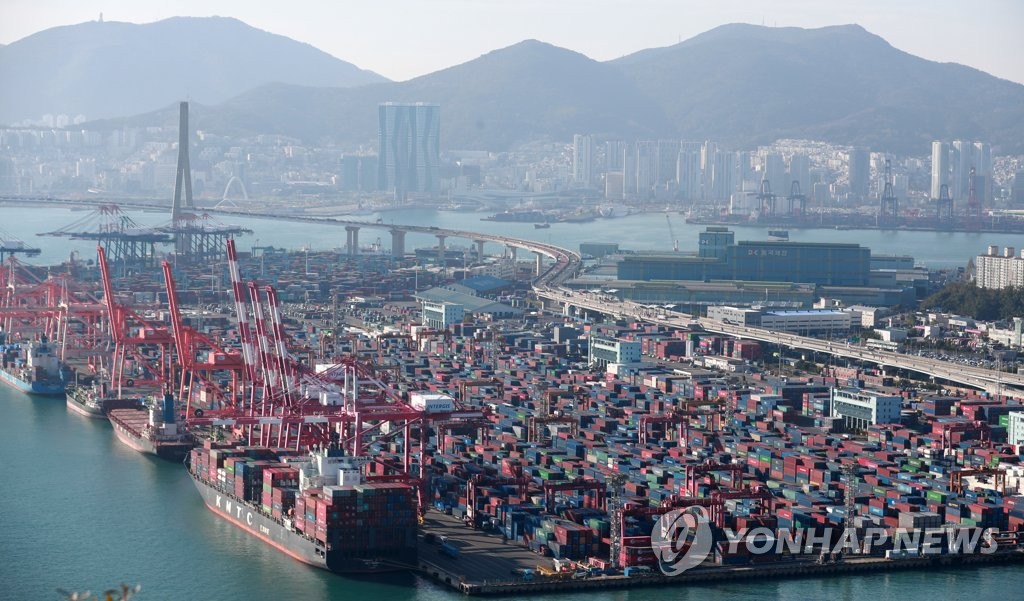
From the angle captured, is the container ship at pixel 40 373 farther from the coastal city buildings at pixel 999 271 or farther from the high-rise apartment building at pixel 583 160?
the high-rise apartment building at pixel 583 160

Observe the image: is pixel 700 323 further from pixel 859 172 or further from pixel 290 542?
pixel 859 172

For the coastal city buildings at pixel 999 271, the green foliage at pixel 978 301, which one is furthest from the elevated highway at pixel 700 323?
the coastal city buildings at pixel 999 271

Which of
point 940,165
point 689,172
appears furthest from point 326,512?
point 689,172

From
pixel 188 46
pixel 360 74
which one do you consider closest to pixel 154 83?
pixel 188 46

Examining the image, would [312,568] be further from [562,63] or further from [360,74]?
[360,74]

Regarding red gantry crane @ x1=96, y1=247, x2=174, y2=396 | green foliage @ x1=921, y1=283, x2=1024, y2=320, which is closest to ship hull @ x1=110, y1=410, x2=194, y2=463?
red gantry crane @ x1=96, y1=247, x2=174, y2=396

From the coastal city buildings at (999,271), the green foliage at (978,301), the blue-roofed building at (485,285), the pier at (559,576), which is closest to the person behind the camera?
the pier at (559,576)
